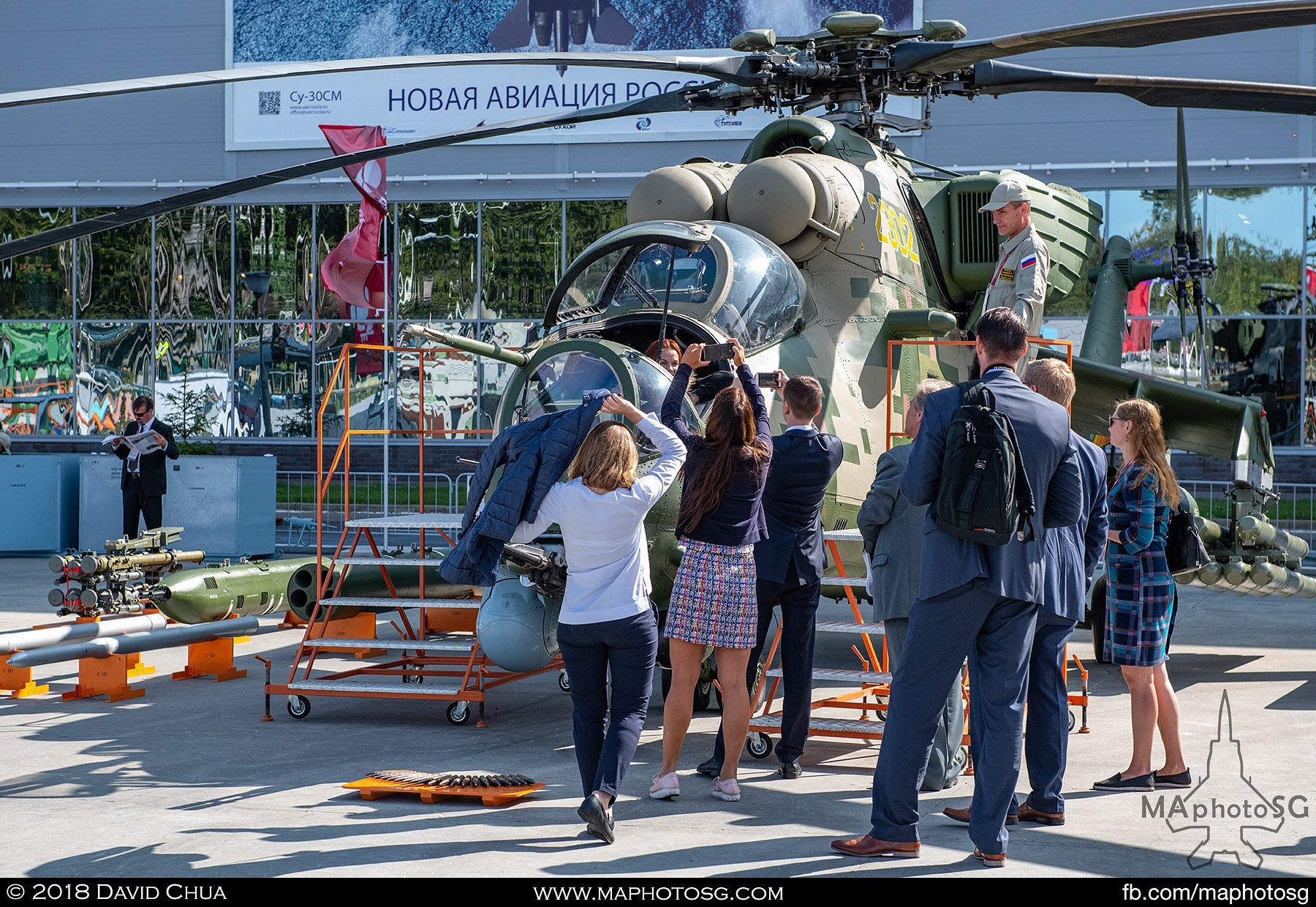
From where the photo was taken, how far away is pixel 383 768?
691 cm

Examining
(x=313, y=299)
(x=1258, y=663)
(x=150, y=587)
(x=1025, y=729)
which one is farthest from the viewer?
(x=313, y=299)

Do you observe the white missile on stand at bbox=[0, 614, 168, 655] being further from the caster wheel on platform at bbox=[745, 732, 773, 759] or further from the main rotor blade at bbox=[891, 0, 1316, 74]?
the main rotor blade at bbox=[891, 0, 1316, 74]

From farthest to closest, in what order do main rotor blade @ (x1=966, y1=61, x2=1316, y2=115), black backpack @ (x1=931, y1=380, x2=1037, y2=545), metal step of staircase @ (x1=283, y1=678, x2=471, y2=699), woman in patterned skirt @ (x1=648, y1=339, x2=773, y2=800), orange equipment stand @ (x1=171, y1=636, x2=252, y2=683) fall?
orange equipment stand @ (x1=171, y1=636, x2=252, y2=683), metal step of staircase @ (x1=283, y1=678, x2=471, y2=699), main rotor blade @ (x1=966, y1=61, x2=1316, y2=115), woman in patterned skirt @ (x1=648, y1=339, x2=773, y2=800), black backpack @ (x1=931, y1=380, x2=1037, y2=545)

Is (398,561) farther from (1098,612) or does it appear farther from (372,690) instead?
(1098,612)

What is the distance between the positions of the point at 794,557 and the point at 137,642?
4863 millimetres

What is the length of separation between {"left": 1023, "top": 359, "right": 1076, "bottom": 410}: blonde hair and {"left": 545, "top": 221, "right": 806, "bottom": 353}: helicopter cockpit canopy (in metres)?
2.40

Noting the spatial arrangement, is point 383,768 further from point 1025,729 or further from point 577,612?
point 1025,729

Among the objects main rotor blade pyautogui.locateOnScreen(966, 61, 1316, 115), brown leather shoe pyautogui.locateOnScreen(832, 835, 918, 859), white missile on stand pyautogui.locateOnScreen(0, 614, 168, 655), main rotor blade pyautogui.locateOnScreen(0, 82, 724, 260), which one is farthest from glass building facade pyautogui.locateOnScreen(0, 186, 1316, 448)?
brown leather shoe pyautogui.locateOnScreen(832, 835, 918, 859)

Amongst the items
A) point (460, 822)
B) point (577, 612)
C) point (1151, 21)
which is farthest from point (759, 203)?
point (460, 822)

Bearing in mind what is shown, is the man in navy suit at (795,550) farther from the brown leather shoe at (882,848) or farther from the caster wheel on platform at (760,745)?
the brown leather shoe at (882,848)

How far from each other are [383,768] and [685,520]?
7.01ft

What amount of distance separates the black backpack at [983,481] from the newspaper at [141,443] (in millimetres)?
12096

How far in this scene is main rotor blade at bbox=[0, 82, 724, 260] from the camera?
22.5ft

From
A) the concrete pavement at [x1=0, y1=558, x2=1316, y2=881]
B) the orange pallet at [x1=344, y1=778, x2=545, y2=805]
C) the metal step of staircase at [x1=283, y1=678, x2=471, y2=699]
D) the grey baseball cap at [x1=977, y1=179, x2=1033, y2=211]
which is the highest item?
the grey baseball cap at [x1=977, y1=179, x2=1033, y2=211]
